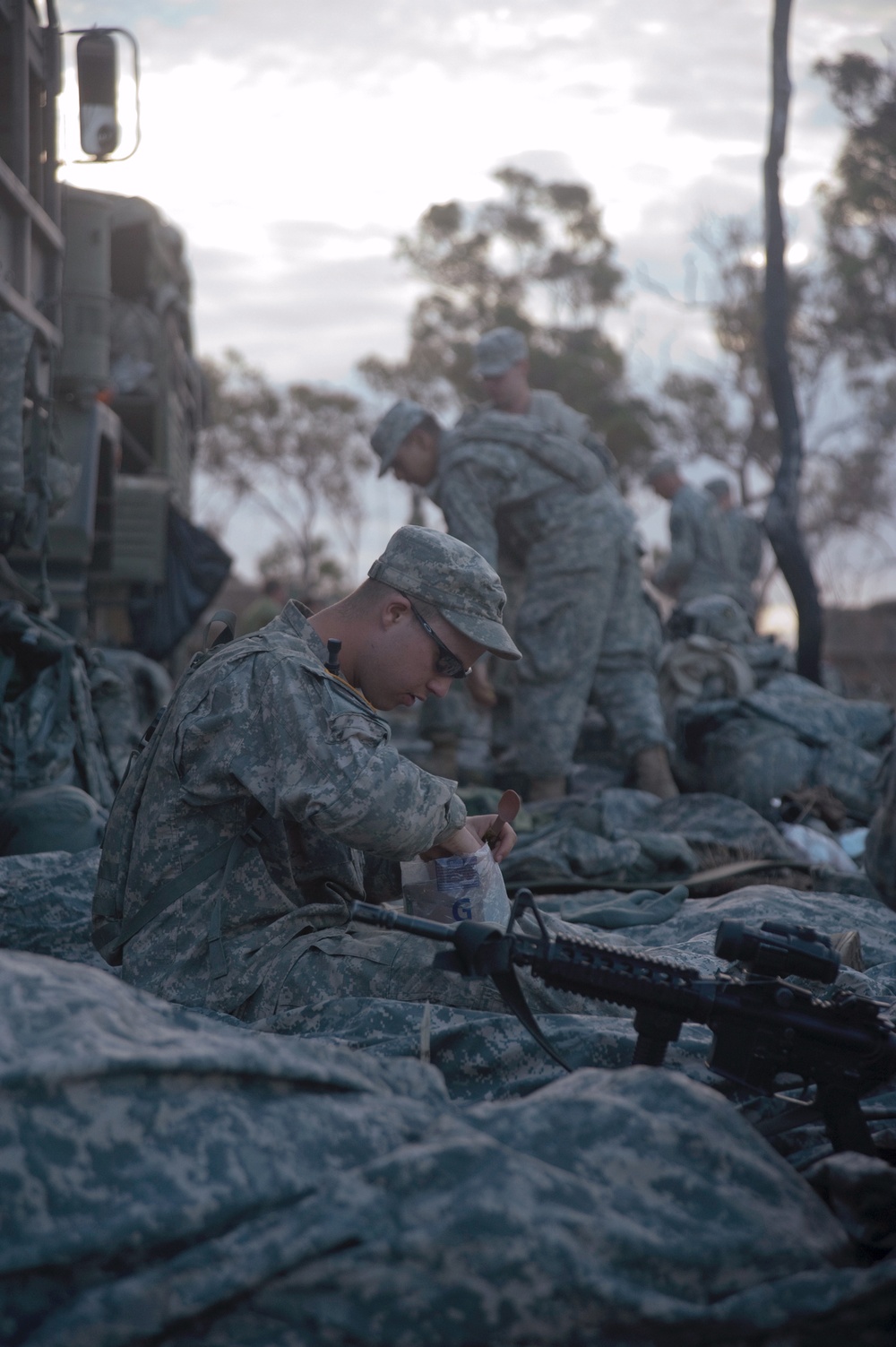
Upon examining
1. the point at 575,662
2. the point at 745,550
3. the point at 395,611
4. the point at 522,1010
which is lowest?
the point at 745,550

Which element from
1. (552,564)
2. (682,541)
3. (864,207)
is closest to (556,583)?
(552,564)

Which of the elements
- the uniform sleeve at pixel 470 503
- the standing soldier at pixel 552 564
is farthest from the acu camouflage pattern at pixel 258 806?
the standing soldier at pixel 552 564

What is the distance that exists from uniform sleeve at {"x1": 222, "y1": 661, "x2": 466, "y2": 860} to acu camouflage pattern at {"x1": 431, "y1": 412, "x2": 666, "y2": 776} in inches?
167

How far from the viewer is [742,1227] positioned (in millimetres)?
1797

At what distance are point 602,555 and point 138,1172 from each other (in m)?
5.64

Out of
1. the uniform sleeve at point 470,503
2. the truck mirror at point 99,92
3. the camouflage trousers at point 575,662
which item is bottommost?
the camouflage trousers at point 575,662

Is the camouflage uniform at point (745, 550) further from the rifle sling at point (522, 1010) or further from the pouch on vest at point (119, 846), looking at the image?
the rifle sling at point (522, 1010)

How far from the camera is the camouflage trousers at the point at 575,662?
23.2ft

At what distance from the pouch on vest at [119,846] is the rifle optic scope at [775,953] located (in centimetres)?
129

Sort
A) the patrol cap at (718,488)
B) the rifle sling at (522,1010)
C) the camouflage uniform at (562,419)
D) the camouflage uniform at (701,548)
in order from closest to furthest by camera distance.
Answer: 1. the rifle sling at (522,1010)
2. the camouflage uniform at (562,419)
3. the camouflage uniform at (701,548)
4. the patrol cap at (718,488)

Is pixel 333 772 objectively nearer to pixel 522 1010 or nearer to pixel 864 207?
pixel 522 1010

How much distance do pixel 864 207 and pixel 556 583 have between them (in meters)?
17.0

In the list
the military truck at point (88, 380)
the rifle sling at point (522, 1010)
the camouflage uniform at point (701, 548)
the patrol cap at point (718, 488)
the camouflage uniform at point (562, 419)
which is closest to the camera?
the rifle sling at point (522, 1010)

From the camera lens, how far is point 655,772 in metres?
7.08
